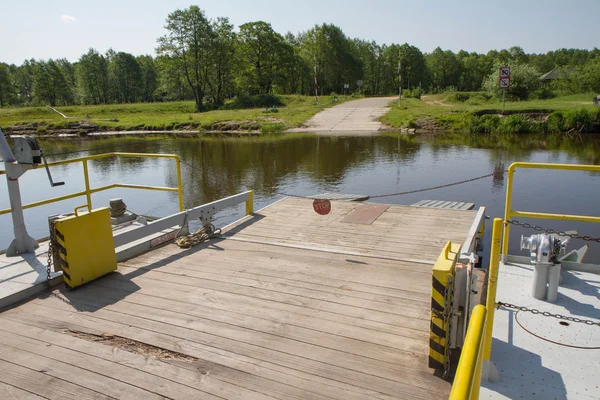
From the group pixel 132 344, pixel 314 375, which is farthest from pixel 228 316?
pixel 314 375

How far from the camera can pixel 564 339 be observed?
167 inches

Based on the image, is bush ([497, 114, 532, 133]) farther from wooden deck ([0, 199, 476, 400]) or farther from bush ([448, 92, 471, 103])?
wooden deck ([0, 199, 476, 400])

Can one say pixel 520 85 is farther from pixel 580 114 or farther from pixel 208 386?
pixel 208 386

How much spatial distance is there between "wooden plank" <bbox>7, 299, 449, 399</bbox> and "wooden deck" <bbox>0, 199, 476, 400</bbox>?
0.01 meters

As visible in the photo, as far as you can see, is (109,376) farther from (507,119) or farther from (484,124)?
(507,119)

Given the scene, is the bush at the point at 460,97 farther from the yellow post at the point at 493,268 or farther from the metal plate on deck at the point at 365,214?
the yellow post at the point at 493,268

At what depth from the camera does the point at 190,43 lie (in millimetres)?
60031

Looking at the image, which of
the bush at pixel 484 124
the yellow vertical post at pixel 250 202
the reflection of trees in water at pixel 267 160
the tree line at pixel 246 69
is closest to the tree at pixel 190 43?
the tree line at pixel 246 69

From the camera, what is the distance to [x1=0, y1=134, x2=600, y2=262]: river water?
1424 cm

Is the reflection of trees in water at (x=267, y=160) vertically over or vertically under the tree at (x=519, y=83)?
under

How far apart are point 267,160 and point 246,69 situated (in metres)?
44.6

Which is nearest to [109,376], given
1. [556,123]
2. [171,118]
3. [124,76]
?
[556,123]

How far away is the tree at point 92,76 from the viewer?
280ft

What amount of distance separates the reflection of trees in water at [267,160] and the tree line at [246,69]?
1931 cm
